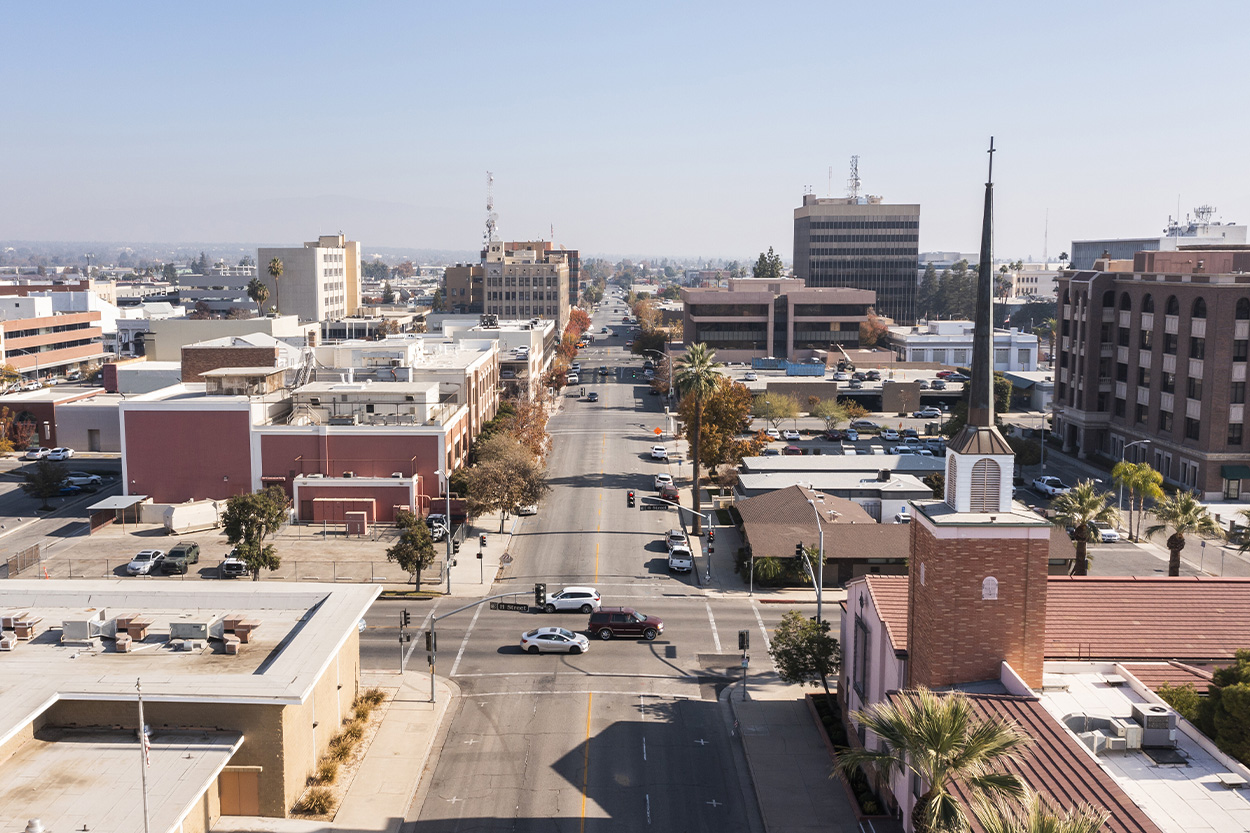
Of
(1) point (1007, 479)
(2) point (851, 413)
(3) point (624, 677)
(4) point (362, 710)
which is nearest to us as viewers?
(1) point (1007, 479)

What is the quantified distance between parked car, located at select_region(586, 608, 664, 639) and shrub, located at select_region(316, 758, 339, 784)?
17.2 metres

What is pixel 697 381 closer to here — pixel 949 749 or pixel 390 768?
pixel 390 768

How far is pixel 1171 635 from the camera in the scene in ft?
119

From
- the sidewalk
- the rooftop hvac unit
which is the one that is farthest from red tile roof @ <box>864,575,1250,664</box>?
the sidewalk

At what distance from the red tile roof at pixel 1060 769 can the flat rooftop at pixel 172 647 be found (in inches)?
838

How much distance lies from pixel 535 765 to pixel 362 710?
8.48m

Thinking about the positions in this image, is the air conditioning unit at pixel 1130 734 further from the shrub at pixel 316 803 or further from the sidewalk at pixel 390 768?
the shrub at pixel 316 803

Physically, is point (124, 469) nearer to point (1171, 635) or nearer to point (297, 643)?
point (297, 643)

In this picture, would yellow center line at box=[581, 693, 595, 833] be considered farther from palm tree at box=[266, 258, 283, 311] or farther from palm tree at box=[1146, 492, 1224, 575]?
palm tree at box=[266, 258, 283, 311]

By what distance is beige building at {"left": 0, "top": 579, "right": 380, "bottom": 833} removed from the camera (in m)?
28.9

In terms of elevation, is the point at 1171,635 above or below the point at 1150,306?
below

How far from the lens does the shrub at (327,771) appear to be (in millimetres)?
34969

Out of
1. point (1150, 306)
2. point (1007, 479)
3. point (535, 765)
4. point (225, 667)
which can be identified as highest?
point (1150, 306)

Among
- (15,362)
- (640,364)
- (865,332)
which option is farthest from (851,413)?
(15,362)
